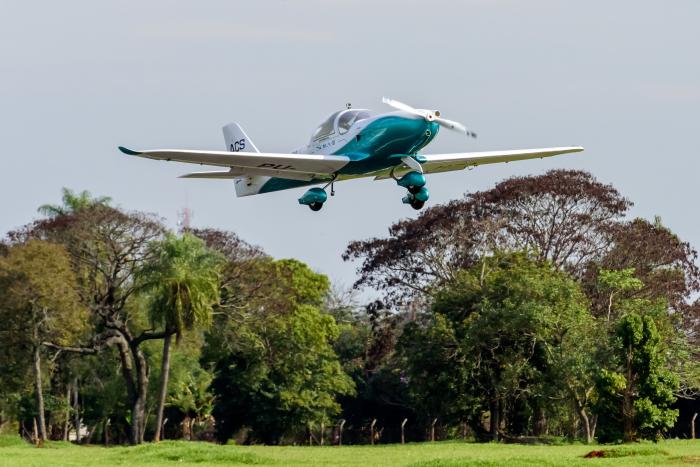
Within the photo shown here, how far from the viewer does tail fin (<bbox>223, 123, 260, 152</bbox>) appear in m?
42.7

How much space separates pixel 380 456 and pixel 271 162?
14.1 m

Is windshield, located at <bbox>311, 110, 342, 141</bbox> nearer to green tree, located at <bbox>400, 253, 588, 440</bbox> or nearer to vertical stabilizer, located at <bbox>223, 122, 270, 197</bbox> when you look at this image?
vertical stabilizer, located at <bbox>223, 122, 270, 197</bbox>

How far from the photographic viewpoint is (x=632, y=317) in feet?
160

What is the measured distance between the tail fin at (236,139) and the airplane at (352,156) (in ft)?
21.1

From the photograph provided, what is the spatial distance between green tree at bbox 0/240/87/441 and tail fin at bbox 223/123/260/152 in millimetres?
17857

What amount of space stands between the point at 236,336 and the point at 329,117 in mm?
33379

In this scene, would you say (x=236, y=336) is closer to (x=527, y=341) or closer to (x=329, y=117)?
(x=527, y=341)

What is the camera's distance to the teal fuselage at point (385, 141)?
32.8 meters

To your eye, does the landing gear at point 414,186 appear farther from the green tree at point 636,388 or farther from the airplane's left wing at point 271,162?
the green tree at point 636,388

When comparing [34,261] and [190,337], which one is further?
[190,337]

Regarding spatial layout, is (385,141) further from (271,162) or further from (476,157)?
(476,157)

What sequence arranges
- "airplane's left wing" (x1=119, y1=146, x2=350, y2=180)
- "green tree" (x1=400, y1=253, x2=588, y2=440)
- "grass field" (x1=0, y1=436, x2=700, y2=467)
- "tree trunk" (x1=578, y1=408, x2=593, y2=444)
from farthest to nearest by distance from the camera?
"green tree" (x1=400, y1=253, x2=588, y2=440) < "tree trunk" (x1=578, y1=408, x2=593, y2=444) < "grass field" (x1=0, y1=436, x2=700, y2=467) < "airplane's left wing" (x1=119, y1=146, x2=350, y2=180)

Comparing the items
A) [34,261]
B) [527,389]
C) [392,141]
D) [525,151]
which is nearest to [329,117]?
[392,141]

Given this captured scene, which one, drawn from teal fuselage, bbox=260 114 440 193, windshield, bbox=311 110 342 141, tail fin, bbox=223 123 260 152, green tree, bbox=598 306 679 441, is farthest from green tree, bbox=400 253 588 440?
teal fuselage, bbox=260 114 440 193
